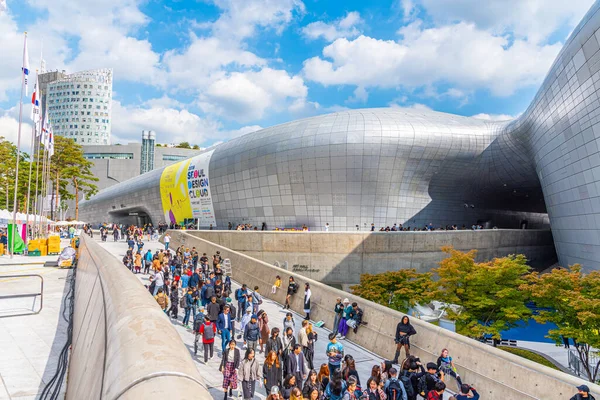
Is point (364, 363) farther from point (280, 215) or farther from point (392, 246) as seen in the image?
point (280, 215)

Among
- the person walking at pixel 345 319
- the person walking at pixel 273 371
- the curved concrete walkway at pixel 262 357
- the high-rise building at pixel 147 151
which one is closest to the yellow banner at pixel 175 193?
the curved concrete walkway at pixel 262 357

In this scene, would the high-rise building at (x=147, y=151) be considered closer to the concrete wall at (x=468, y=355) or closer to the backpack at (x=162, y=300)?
the concrete wall at (x=468, y=355)

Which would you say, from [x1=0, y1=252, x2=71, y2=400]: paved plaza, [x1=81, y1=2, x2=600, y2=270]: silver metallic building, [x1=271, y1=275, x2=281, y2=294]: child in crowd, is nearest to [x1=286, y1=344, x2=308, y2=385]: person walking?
[x1=0, y1=252, x2=71, y2=400]: paved plaza

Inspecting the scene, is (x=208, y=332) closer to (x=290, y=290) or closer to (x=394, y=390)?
(x=394, y=390)

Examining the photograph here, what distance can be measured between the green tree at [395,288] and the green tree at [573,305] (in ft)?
19.1

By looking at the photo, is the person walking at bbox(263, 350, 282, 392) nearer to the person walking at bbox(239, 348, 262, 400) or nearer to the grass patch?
the person walking at bbox(239, 348, 262, 400)

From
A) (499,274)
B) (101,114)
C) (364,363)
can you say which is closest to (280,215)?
(499,274)

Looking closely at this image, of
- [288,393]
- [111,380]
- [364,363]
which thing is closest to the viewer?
[111,380]

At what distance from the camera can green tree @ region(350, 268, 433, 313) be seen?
23.9 meters

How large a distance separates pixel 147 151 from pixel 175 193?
60203 millimetres

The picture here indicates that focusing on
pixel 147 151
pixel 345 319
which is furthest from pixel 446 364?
pixel 147 151

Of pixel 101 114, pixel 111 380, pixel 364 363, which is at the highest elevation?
pixel 101 114

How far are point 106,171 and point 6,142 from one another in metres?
50.7

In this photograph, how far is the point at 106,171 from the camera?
353 feet
